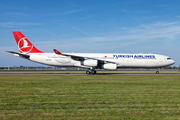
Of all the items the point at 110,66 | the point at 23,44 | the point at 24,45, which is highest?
the point at 23,44

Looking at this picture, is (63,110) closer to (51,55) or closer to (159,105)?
(159,105)

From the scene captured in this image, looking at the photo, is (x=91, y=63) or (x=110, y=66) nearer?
(x=110, y=66)

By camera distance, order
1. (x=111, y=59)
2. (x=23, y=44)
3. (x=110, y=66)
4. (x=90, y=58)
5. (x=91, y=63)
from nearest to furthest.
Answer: (x=110, y=66)
(x=91, y=63)
(x=90, y=58)
(x=111, y=59)
(x=23, y=44)

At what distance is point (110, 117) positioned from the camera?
5.24m

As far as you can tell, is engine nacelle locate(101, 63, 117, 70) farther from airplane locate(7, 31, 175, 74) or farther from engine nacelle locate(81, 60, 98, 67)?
engine nacelle locate(81, 60, 98, 67)

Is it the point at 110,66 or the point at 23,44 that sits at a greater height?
the point at 23,44

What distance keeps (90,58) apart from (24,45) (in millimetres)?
12967

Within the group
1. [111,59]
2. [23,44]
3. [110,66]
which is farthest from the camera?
[23,44]

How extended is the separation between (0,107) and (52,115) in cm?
235

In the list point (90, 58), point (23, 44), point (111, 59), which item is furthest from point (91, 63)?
point (23, 44)

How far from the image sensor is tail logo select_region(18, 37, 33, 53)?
32.5 metres

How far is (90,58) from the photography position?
30.4 m

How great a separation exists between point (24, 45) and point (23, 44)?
0.26 meters

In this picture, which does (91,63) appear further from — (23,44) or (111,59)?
(23,44)
